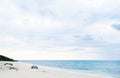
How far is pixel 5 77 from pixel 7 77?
233 millimetres

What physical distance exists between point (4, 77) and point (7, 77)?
1.18ft

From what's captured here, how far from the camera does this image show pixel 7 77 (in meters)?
29.8

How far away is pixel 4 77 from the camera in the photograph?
29641 mm

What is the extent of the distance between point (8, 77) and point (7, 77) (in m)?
0.13

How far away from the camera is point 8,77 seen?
2988cm

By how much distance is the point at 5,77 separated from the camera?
1171 inches

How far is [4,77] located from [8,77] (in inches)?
19.1

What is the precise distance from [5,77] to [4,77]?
136 millimetres

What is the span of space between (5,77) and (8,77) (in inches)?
14.0
